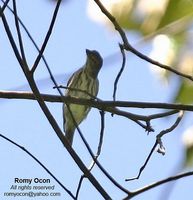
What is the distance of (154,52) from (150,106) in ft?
4.51

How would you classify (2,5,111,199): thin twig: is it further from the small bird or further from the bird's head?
the bird's head

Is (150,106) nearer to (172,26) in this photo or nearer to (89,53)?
(172,26)

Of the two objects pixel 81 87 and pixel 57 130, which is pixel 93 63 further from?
pixel 57 130

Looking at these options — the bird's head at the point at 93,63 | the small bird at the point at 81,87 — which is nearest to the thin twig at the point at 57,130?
the small bird at the point at 81,87

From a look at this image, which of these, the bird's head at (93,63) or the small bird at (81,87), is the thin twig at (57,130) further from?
the bird's head at (93,63)

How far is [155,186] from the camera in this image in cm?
132

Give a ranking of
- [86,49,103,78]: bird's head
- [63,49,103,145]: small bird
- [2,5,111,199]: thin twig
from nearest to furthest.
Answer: [2,5,111,199]: thin twig → [63,49,103,145]: small bird → [86,49,103,78]: bird's head

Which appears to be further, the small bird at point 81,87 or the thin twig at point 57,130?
the small bird at point 81,87

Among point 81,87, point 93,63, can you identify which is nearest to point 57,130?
point 81,87

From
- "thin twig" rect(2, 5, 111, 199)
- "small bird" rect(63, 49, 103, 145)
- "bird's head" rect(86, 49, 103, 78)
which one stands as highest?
"bird's head" rect(86, 49, 103, 78)

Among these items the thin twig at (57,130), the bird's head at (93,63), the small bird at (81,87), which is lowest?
the thin twig at (57,130)

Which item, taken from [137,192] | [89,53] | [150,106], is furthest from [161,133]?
[89,53]

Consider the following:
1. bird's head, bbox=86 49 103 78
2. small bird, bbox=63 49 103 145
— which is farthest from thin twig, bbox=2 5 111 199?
bird's head, bbox=86 49 103 78

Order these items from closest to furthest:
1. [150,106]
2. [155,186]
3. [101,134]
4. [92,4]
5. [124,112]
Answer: [92,4] < [155,186] < [150,106] < [101,134] < [124,112]
